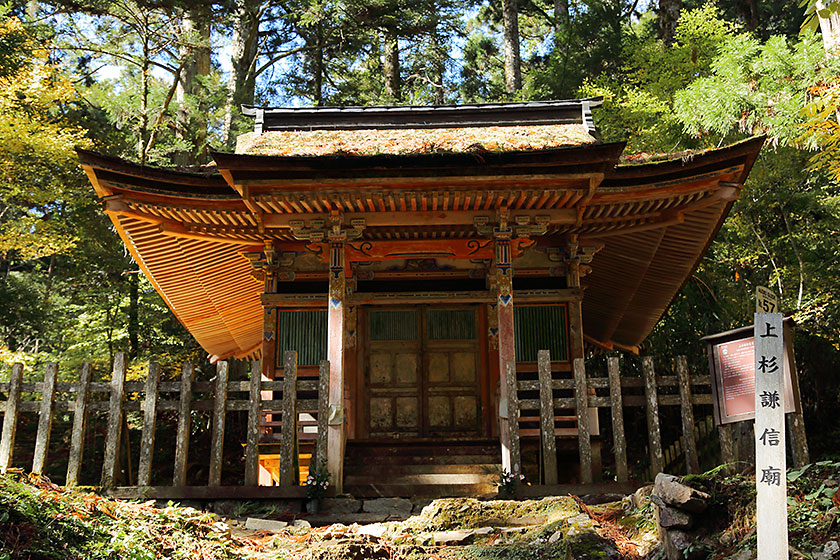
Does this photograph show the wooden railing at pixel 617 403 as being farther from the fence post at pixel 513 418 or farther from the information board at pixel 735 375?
the information board at pixel 735 375

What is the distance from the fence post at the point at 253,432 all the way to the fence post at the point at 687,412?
465 cm

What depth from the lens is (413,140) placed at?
32.7ft

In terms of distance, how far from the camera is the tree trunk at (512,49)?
73.7 feet

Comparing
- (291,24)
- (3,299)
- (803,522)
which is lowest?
(803,522)

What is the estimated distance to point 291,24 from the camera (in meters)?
22.7

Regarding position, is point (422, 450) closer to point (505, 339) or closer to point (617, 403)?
point (505, 339)

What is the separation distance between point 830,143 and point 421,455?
273 inches

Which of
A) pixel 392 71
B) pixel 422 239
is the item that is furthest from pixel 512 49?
pixel 422 239

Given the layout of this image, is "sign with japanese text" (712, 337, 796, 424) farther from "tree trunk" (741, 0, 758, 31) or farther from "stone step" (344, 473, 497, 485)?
"tree trunk" (741, 0, 758, 31)

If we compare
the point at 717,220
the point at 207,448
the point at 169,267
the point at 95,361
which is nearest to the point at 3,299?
the point at 95,361

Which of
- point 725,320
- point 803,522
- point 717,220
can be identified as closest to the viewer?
point 803,522

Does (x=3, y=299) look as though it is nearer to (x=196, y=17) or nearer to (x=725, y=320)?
(x=196, y=17)

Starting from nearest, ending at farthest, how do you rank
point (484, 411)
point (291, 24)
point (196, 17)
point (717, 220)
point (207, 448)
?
point (717, 220)
point (484, 411)
point (207, 448)
point (196, 17)
point (291, 24)

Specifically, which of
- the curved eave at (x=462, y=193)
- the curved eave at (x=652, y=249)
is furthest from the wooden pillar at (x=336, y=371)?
the curved eave at (x=652, y=249)
